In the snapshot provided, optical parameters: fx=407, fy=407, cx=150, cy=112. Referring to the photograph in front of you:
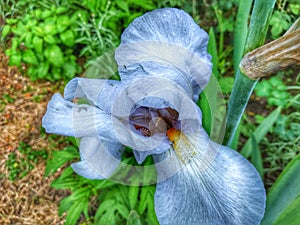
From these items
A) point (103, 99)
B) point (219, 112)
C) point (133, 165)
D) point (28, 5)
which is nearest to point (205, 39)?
point (103, 99)

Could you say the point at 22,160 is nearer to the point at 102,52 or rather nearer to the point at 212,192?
the point at 102,52

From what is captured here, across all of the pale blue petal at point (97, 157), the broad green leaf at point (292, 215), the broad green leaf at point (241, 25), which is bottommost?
the broad green leaf at point (292, 215)

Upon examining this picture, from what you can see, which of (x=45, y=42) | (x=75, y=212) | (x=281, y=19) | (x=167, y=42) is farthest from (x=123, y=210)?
(x=281, y=19)

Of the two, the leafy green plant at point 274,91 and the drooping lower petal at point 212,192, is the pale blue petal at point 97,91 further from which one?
the leafy green plant at point 274,91

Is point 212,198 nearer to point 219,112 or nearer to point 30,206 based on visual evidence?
point 219,112

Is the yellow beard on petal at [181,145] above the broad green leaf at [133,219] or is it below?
above

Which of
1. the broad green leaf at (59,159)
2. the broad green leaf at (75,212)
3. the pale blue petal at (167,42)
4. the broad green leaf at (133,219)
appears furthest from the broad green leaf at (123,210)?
the pale blue petal at (167,42)

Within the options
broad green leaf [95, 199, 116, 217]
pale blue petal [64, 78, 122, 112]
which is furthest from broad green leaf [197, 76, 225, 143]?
broad green leaf [95, 199, 116, 217]

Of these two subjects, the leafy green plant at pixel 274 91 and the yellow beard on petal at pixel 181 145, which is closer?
the yellow beard on petal at pixel 181 145
